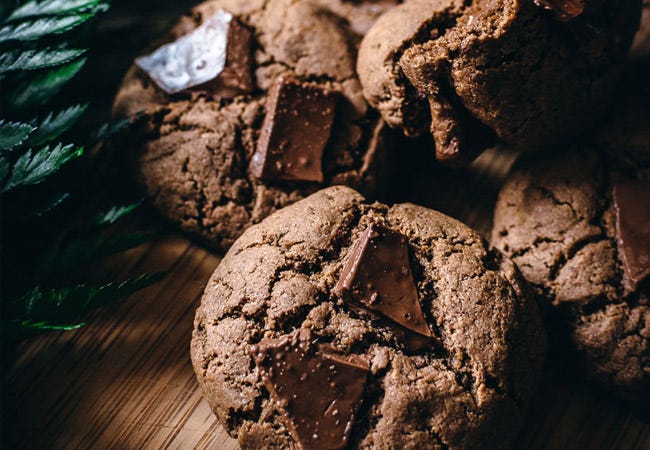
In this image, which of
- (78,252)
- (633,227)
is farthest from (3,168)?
(633,227)

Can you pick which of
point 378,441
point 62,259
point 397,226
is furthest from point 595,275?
point 62,259

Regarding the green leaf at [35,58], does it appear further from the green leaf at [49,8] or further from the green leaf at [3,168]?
the green leaf at [3,168]

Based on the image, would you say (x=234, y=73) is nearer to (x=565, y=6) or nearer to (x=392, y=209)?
(x=392, y=209)

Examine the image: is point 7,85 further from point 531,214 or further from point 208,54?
point 531,214

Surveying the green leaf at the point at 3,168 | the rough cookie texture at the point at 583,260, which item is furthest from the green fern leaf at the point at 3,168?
the rough cookie texture at the point at 583,260

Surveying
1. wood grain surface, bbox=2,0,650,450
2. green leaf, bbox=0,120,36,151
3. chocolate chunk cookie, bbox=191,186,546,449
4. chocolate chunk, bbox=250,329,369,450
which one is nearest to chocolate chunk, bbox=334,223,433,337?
chocolate chunk cookie, bbox=191,186,546,449
